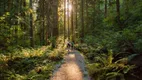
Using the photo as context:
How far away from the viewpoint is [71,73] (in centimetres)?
1070

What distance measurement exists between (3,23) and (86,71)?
221 inches

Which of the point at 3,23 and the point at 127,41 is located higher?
the point at 3,23

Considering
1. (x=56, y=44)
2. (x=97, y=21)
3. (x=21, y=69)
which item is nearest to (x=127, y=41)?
(x=21, y=69)

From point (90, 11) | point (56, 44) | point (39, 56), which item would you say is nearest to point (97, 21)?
point (90, 11)

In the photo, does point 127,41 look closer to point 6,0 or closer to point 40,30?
point 6,0

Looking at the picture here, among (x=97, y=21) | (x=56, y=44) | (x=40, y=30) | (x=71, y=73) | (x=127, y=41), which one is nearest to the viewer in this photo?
(x=71, y=73)

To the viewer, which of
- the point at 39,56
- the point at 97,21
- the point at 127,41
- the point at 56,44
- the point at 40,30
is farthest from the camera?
the point at 40,30

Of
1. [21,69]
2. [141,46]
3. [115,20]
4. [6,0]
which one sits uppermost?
[6,0]

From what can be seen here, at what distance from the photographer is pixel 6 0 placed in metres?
15.8

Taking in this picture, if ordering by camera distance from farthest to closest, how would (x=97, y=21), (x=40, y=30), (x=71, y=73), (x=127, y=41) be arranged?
1. (x=40, y=30)
2. (x=97, y=21)
3. (x=127, y=41)
4. (x=71, y=73)

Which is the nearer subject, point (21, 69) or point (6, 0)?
point (21, 69)

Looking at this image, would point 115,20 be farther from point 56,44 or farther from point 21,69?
point 21,69

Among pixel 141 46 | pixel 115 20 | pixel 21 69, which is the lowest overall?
pixel 21 69

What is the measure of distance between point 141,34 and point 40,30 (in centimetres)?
2794
